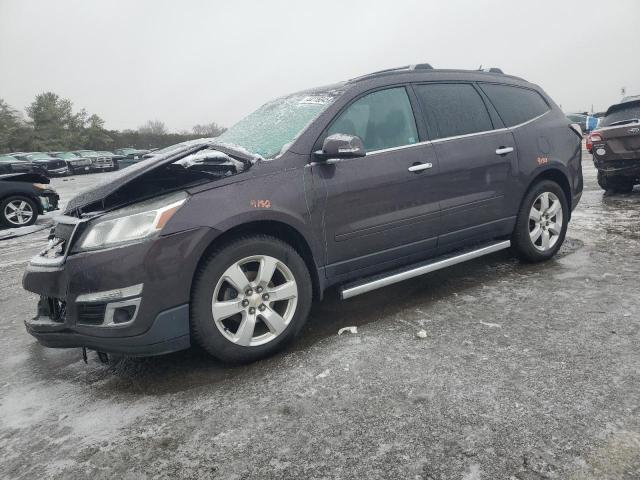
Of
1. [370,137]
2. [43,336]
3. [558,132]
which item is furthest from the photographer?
[558,132]

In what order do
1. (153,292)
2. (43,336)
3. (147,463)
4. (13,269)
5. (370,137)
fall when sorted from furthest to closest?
1. (13,269)
2. (370,137)
3. (43,336)
4. (153,292)
5. (147,463)

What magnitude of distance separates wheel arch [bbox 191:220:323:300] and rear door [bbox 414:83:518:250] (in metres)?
1.12

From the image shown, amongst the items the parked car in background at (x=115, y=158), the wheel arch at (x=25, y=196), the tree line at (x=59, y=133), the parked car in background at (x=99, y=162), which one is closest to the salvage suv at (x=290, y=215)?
the wheel arch at (x=25, y=196)

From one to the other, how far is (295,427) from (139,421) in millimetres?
791

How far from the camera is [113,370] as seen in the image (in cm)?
298

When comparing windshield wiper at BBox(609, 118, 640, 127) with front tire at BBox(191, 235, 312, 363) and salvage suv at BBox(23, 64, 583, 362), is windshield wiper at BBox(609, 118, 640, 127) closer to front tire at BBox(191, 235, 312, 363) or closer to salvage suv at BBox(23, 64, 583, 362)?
salvage suv at BBox(23, 64, 583, 362)

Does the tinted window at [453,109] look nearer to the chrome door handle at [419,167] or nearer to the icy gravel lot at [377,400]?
the chrome door handle at [419,167]

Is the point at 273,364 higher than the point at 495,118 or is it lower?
lower

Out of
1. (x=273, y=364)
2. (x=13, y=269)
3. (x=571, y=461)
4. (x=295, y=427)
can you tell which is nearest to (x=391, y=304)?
(x=273, y=364)

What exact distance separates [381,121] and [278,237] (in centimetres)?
118

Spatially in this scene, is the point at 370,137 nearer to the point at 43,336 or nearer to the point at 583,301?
the point at 583,301

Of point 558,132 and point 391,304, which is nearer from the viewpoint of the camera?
point 391,304

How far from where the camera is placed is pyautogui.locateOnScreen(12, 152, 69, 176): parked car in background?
92.1ft

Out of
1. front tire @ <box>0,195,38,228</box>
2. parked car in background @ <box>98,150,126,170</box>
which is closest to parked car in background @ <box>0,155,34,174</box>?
parked car in background @ <box>98,150,126,170</box>
